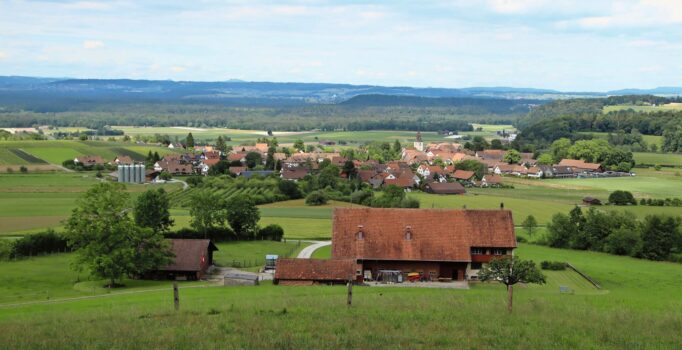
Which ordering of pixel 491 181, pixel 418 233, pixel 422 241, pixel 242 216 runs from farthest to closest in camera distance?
pixel 491 181
pixel 242 216
pixel 418 233
pixel 422 241

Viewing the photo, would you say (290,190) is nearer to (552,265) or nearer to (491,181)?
(491,181)

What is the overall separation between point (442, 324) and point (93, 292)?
20268 millimetres

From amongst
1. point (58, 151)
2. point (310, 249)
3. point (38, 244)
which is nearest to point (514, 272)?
point (310, 249)

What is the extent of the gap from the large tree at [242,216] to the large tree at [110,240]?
14756mm

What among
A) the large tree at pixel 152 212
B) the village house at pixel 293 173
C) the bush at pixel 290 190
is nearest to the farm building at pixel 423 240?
the large tree at pixel 152 212

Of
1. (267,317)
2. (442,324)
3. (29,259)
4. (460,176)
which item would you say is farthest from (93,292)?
(460,176)

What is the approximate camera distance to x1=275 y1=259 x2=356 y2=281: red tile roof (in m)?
37.8

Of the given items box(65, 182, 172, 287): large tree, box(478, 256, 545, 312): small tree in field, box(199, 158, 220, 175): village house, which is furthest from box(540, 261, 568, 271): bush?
box(199, 158, 220, 175): village house

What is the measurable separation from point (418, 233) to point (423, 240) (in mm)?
531

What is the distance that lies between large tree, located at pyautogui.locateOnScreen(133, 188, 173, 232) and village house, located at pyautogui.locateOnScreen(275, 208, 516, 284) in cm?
1530

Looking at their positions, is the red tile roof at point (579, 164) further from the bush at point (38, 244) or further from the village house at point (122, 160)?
the bush at point (38, 244)

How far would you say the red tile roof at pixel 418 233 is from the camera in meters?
40.9

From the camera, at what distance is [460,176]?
374 ft

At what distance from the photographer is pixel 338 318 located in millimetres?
23094
